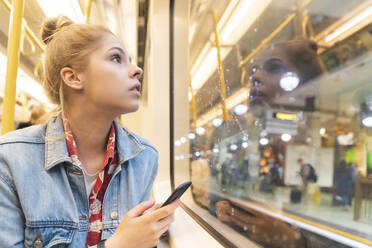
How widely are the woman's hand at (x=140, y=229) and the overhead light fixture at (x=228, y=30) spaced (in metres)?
1.18

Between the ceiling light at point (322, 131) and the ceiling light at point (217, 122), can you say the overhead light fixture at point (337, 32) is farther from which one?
the ceiling light at point (322, 131)

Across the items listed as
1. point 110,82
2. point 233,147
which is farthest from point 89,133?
point 233,147

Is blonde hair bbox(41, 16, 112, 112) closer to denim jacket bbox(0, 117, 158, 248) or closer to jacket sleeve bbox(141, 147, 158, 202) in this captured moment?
denim jacket bbox(0, 117, 158, 248)

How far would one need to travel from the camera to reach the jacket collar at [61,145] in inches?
30.8

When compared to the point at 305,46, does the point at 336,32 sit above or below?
above

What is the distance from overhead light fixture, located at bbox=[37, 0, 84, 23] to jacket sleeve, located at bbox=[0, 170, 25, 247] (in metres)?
0.88

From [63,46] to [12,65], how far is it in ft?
0.87

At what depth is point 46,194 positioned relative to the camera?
746 millimetres

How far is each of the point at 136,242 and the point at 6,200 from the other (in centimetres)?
36

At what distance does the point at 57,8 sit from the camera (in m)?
1.44

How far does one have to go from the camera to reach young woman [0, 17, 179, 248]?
72cm

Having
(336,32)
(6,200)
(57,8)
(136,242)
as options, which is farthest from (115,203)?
(336,32)

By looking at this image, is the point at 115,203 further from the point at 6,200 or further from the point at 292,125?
the point at 292,125

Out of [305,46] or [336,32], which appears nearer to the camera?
[305,46]
